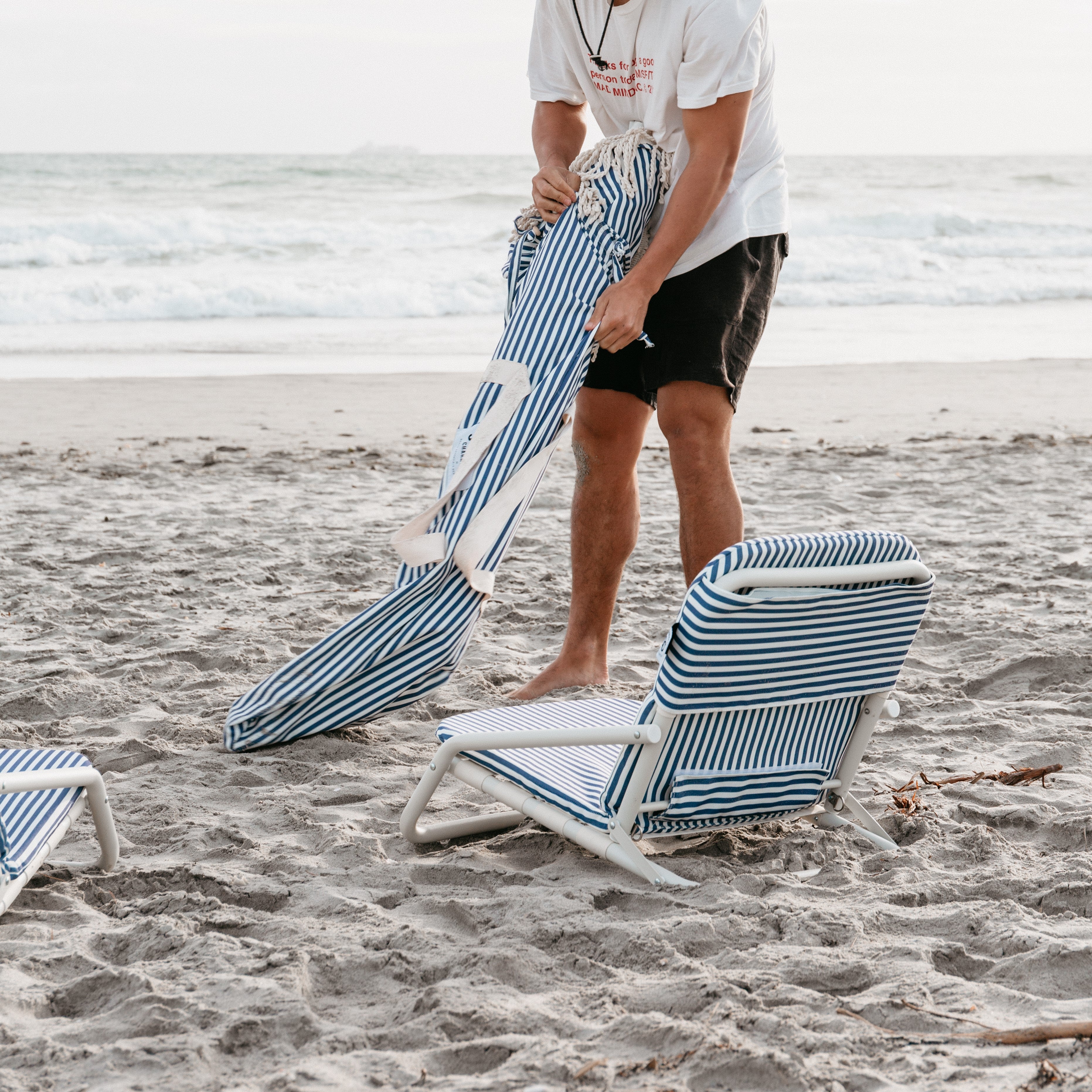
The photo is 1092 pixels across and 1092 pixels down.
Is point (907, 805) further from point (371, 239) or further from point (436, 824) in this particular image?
point (371, 239)

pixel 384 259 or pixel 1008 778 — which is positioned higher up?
pixel 1008 778

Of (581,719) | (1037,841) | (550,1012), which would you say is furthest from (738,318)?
(550,1012)

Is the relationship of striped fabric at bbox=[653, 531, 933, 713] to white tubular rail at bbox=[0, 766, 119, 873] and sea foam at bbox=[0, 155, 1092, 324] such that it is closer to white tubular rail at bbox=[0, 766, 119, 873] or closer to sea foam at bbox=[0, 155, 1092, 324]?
white tubular rail at bbox=[0, 766, 119, 873]

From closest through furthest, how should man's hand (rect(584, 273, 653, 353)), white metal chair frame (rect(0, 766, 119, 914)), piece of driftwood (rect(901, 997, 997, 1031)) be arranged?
piece of driftwood (rect(901, 997, 997, 1031)) < white metal chair frame (rect(0, 766, 119, 914)) < man's hand (rect(584, 273, 653, 353))

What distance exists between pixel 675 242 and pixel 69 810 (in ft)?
6.15

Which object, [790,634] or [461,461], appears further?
[461,461]

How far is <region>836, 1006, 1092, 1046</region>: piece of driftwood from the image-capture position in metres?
1.89

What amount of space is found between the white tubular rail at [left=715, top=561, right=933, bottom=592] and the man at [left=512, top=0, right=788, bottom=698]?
2.95 ft

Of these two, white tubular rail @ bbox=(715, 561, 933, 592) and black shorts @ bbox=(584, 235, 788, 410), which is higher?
black shorts @ bbox=(584, 235, 788, 410)

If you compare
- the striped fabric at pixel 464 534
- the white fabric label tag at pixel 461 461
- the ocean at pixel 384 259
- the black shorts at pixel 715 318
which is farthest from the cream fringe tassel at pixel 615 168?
the ocean at pixel 384 259

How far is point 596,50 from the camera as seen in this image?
3.29 metres

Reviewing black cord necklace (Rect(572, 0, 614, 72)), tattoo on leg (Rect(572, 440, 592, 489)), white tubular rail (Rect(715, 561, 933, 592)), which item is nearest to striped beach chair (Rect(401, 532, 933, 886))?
white tubular rail (Rect(715, 561, 933, 592))

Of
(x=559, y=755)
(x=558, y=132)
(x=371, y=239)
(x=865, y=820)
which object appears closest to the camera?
(x=865, y=820)

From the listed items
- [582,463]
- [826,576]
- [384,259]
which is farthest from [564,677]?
[384,259]
